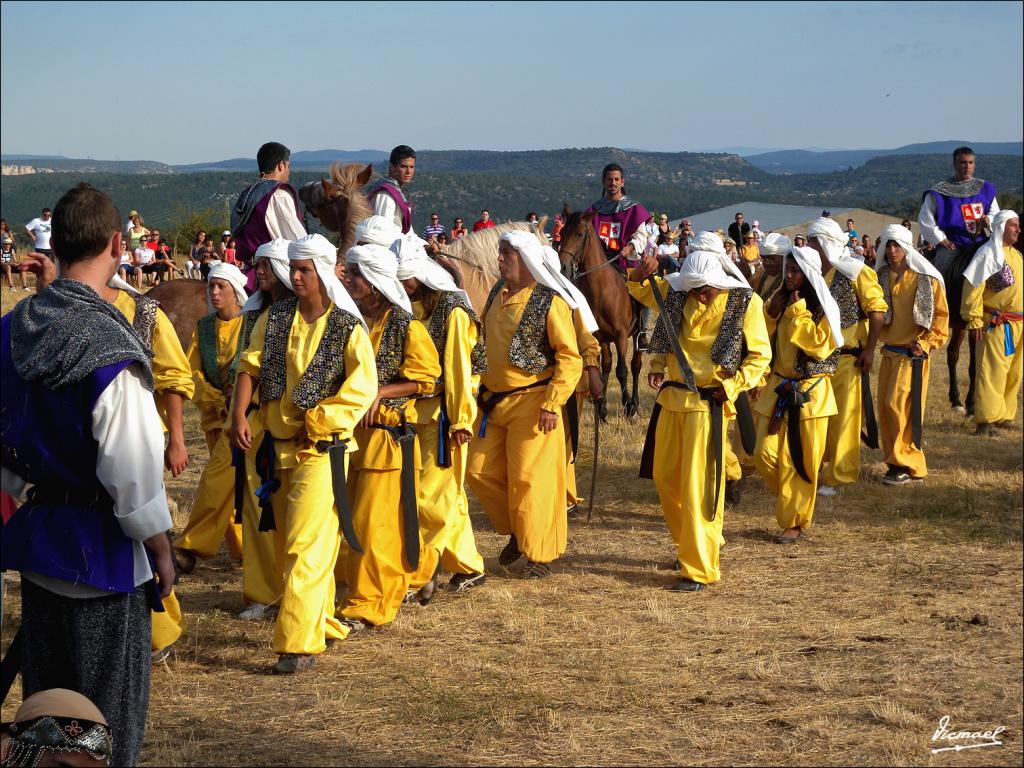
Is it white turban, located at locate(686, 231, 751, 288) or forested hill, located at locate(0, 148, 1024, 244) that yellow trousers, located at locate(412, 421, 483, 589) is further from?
forested hill, located at locate(0, 148, 1024, 244)

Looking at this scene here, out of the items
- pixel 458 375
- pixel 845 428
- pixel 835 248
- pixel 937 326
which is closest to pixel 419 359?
pixel 458 375

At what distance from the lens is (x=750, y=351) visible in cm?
715

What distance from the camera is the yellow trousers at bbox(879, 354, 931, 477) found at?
32.3 ft

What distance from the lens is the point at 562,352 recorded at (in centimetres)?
714

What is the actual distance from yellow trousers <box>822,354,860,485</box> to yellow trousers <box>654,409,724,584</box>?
2.19 m

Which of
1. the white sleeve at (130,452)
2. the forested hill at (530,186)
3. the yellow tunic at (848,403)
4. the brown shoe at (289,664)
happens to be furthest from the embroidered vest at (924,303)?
the forested hill at (530,186)

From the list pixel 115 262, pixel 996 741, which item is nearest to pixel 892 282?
pixel 996 741

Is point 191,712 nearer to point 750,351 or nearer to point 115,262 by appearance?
point 115,262

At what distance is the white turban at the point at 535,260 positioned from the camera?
713cm

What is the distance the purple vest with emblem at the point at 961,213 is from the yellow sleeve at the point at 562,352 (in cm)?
666

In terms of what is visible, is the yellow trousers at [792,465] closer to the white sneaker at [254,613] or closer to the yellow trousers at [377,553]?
the yellow trousers at [377,553]

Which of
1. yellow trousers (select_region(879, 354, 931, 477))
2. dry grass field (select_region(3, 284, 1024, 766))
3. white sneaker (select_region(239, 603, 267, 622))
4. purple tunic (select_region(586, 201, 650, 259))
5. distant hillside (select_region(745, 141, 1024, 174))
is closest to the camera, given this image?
dry grass field (select_region(3, 284, 1024, 766))

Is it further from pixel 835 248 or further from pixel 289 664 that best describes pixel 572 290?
pixel 289 664

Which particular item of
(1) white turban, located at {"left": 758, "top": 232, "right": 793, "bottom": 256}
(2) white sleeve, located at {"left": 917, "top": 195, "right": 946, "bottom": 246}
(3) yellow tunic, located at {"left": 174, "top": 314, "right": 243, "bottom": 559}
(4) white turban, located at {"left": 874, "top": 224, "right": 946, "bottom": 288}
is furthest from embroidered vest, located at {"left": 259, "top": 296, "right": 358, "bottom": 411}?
(2) white sleeve, located at {"left": 917, "top": 195, "right": 946, "bottom": 246}
